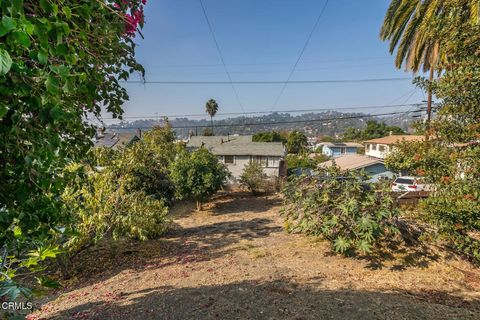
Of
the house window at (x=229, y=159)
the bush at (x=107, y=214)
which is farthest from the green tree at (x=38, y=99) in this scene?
the house window at (x=229, y=159)

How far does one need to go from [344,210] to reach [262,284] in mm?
2814

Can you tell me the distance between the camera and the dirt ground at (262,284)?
187 inches

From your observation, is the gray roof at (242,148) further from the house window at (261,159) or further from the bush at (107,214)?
the bush at (107,214)

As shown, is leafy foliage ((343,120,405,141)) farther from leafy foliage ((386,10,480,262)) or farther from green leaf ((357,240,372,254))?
leafy foliage ((386,10,480,262))

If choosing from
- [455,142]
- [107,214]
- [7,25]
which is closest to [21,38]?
[7,25]

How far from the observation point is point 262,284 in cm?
591

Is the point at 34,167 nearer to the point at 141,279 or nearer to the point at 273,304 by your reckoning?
the point at 273,304

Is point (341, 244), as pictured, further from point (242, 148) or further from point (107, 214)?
point (242, 148)

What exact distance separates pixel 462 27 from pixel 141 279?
8.58 metres

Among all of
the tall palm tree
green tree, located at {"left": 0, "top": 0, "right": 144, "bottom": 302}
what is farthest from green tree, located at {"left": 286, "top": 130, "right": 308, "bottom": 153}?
green tree, located at {"left": 0, "top": 0, "right": 144, "bottom": 302}

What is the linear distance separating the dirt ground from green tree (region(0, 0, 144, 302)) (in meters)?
3.78

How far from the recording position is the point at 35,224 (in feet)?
4.91

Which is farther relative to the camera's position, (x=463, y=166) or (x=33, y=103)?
(x=463, y=166)

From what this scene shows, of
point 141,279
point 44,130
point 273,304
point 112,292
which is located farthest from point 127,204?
point 44,130
